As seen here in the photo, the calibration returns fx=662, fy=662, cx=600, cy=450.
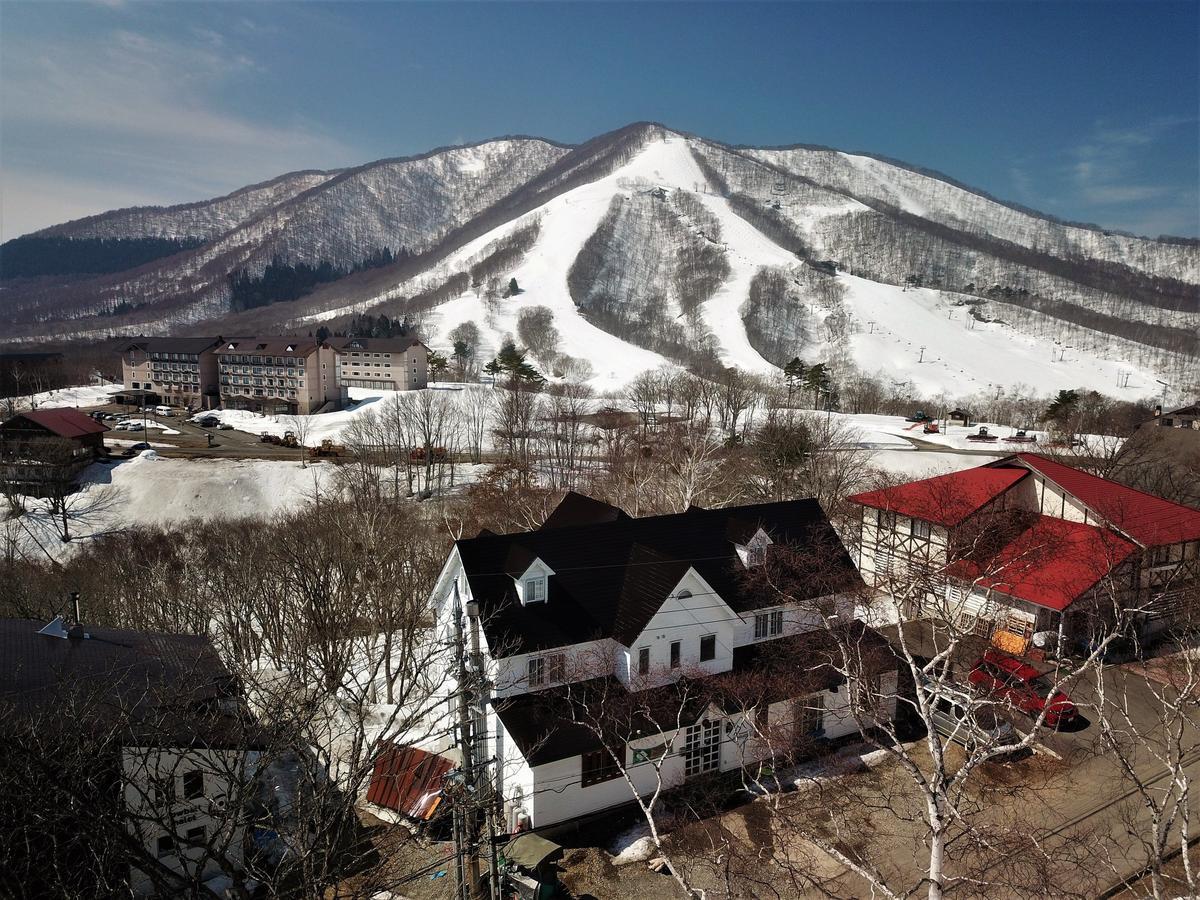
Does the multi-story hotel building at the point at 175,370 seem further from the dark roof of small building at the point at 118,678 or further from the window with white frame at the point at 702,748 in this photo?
the window with white frame at the point at 702,748

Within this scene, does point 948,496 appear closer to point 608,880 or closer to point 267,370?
point 608,880

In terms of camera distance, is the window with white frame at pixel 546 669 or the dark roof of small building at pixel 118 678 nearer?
the dark roof of small building at pixel 118 678

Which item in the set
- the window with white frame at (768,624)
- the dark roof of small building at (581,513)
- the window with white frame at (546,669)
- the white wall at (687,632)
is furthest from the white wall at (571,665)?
the dark roof of small building at (581,513)

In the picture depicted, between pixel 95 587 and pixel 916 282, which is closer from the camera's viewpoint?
pixel 95 587

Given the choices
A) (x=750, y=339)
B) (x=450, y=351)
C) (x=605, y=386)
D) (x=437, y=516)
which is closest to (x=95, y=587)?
(x=437, y=516)

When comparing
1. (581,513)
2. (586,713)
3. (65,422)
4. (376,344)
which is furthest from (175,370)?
(586,713)

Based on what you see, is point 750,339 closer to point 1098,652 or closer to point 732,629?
point 732,629

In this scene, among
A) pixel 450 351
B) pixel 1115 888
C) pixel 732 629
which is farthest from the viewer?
pixel 450 351
